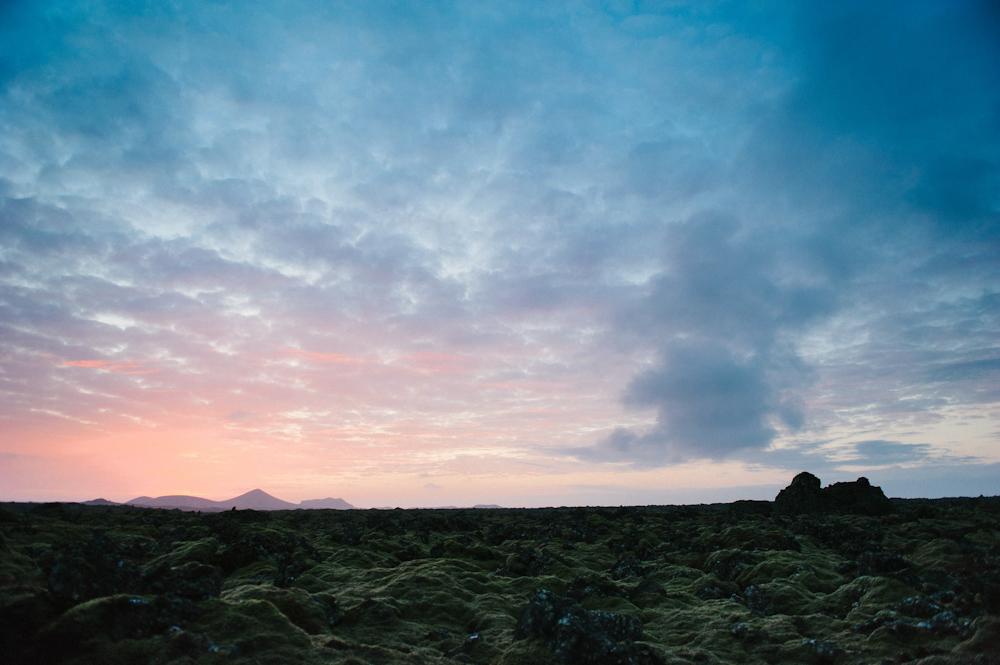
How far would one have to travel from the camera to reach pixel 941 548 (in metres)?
24.2

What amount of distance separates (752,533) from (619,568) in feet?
41.4

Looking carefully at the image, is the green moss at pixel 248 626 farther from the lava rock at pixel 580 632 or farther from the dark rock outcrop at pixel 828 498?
the dark rock outcrop at pixel 828 498

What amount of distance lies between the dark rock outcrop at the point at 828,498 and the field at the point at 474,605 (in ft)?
Result: 118

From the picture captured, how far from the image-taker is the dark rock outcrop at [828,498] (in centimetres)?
5794

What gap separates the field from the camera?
9648mm

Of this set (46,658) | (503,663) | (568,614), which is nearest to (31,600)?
(46,658)

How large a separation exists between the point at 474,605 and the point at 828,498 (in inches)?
2380

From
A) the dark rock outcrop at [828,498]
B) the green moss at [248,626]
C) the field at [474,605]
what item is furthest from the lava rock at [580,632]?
the dark rock outcrop at [828,498]

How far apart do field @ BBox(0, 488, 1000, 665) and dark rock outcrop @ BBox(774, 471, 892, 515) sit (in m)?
36.0

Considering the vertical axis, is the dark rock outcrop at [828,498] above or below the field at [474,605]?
below

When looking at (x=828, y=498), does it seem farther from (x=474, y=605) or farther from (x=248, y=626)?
(x=248, y=626)

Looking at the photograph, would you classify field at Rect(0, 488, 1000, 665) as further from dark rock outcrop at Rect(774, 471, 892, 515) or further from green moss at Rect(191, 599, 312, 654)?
dark rock outcrop at Rect(774, 471, 892, 515)

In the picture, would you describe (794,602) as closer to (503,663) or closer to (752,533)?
(503,663)

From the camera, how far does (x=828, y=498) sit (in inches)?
2349
